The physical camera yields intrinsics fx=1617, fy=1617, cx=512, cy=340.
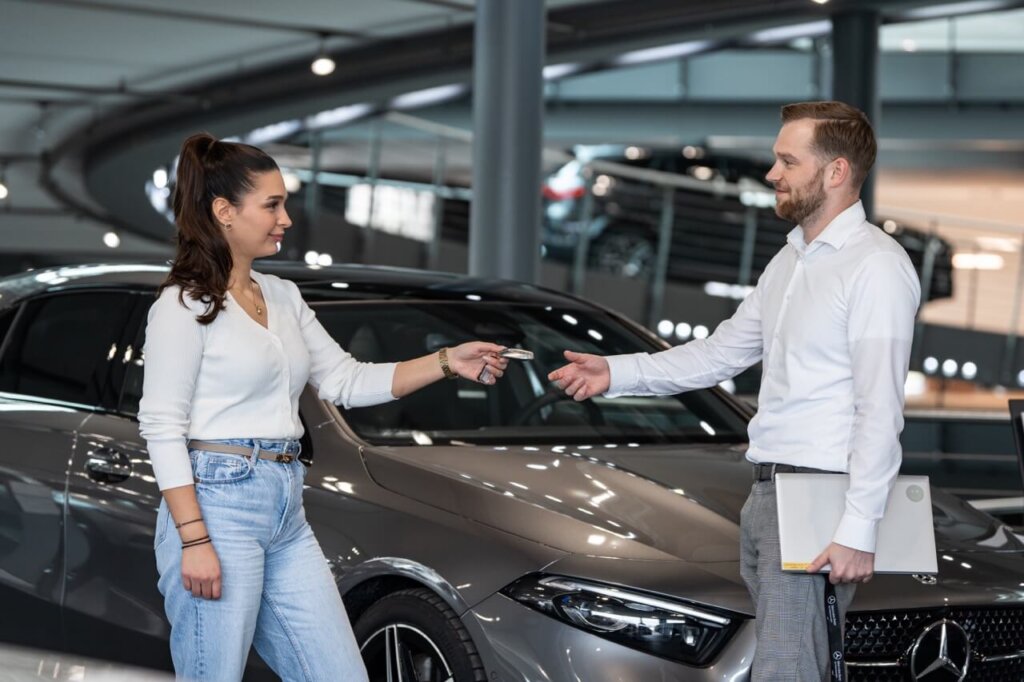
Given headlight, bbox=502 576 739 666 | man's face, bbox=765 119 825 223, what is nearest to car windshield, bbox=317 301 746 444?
headlight, bbox=502 576 739 666

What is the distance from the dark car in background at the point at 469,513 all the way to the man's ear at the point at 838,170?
0.93m

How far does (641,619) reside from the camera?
3.47 m

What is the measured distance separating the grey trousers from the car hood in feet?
1.46

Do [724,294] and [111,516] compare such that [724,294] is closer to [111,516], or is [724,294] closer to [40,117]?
[40,117]

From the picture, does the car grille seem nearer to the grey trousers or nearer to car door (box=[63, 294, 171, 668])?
the grey trousers

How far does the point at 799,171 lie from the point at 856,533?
2.36ft

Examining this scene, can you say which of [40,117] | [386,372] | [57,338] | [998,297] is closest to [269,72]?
[40,117]

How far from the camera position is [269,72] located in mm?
12922

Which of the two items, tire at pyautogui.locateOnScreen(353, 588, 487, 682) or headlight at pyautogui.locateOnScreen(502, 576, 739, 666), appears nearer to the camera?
headlight at pyautogui.locateOnScreen(502, 576, 739, 666)

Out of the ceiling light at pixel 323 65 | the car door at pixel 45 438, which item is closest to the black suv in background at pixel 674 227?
the ceiling light at pixel 323 65

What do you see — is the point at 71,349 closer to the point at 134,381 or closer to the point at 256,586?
the point at 134,381

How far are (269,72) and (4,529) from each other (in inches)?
344

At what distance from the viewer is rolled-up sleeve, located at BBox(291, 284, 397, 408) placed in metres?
3.58

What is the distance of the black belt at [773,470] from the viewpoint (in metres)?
3.17
